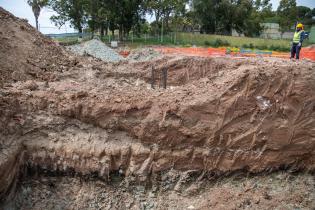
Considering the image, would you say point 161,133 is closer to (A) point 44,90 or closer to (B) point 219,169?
(B) point 219,169

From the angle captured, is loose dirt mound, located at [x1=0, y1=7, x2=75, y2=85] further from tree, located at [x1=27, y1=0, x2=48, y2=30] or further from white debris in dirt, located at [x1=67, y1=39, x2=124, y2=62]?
tree, located at [x1=27, y1=0, x2=48, y2=30]

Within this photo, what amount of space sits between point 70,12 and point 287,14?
33671 mm

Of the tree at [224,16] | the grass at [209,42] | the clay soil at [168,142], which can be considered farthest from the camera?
the tree at [224,16]

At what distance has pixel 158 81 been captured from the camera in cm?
1041

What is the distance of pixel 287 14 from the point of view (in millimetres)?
49688

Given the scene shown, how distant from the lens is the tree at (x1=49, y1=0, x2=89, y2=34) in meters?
32.0

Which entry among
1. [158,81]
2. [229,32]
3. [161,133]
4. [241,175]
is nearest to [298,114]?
[241,175]

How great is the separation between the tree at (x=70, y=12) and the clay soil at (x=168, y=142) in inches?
1058

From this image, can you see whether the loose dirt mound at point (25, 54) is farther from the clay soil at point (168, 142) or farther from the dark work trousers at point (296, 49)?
the dark work trousers at point (296, 49)

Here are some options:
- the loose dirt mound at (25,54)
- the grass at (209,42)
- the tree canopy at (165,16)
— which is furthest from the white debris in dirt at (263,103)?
the tree canopy at (165,16)

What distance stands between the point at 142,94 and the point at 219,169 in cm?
223

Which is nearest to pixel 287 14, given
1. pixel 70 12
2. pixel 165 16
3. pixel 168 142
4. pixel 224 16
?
pixel 224 16

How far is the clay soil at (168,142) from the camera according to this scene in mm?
6180

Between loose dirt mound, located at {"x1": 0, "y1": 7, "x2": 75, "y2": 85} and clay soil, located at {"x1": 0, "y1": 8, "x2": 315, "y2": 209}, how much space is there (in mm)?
1307
